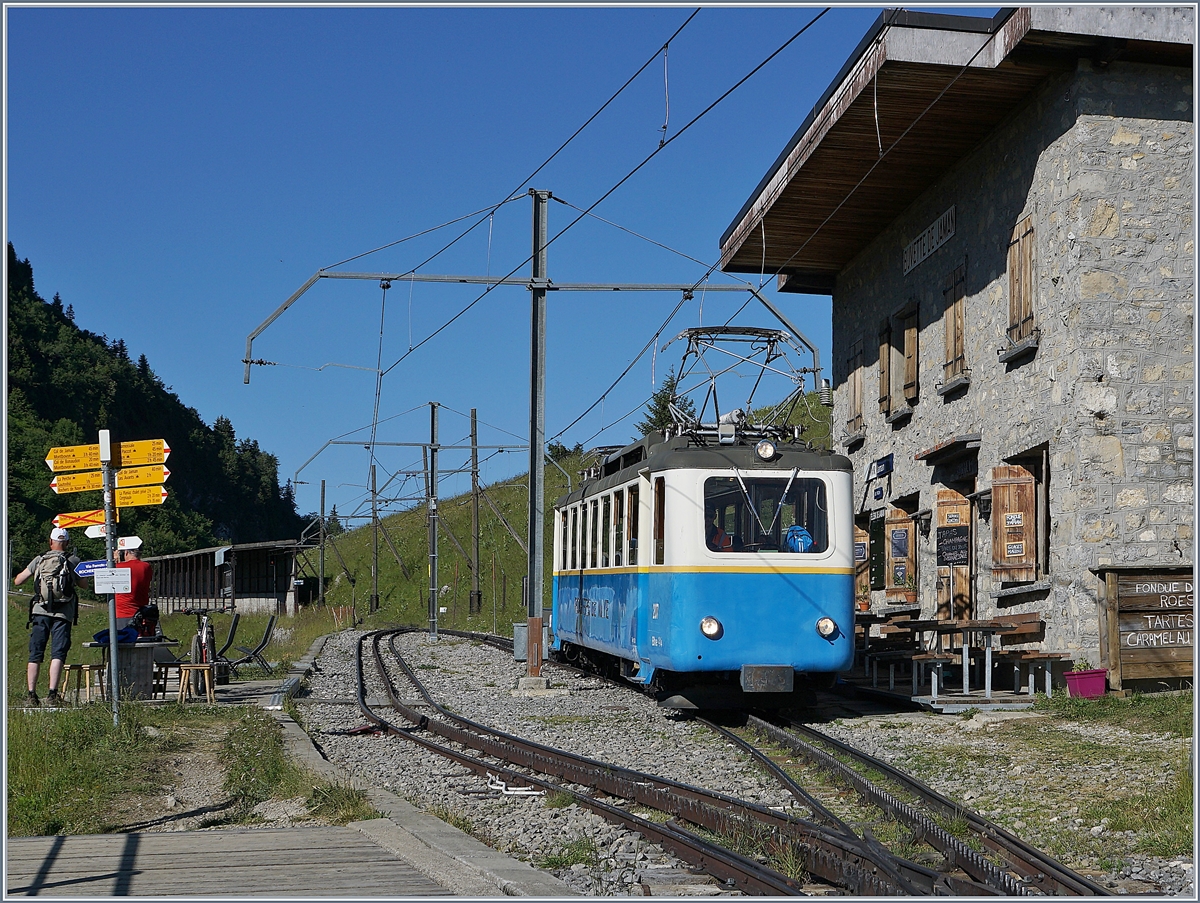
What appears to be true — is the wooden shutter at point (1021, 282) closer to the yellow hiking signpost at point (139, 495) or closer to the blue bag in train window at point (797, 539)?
the blue bag in train window at point (797, 539)

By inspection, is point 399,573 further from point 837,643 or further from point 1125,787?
point 1125,787

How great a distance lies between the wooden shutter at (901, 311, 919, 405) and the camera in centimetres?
1928

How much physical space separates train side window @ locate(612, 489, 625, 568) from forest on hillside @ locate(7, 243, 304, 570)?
52503 millimetres

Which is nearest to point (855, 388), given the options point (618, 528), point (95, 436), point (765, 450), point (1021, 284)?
point (1021, 284)

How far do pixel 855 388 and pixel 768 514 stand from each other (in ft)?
34.3

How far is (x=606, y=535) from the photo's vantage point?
607 inches

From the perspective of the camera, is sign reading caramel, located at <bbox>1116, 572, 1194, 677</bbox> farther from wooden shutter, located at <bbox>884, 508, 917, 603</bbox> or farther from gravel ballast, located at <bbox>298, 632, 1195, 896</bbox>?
wooden shutter, located at <bbox>884, 508, 917, 603</bbox>

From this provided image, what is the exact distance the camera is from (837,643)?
41.0ft

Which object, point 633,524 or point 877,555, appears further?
point 877,555

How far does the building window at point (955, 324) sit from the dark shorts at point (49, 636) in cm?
1173

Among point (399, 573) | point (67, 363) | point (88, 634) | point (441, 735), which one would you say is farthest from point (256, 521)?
point (441, 735)

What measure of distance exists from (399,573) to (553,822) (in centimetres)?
5938

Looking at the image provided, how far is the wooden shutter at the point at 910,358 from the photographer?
63.3 ft

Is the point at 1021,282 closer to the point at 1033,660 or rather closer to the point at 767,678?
the point at 1033,660
